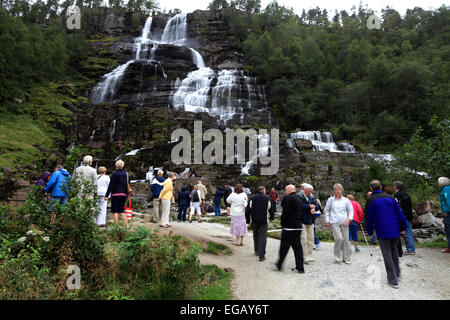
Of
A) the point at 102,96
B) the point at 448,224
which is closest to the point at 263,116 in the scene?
the point at 102,96

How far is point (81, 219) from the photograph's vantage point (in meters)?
4.87

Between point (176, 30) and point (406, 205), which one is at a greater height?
point (176, 30)

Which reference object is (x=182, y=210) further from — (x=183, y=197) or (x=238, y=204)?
(x=238, y=204)

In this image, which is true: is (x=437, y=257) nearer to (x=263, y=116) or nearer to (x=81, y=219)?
(x=81, y=219)

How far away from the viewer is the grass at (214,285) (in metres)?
4.73

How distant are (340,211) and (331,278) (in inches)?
66.7

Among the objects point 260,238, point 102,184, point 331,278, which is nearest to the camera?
point 331,278

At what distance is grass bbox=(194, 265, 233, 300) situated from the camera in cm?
473

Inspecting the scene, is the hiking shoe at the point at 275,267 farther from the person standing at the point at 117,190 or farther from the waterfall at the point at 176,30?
the waterfall at the point at 176,30

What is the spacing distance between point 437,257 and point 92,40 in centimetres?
7074

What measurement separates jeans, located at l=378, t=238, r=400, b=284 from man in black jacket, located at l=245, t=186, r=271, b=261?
262 cm

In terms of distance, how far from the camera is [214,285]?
16.9 feet

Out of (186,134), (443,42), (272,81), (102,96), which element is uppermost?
(443,42)

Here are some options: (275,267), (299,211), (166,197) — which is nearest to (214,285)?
(275,267)
